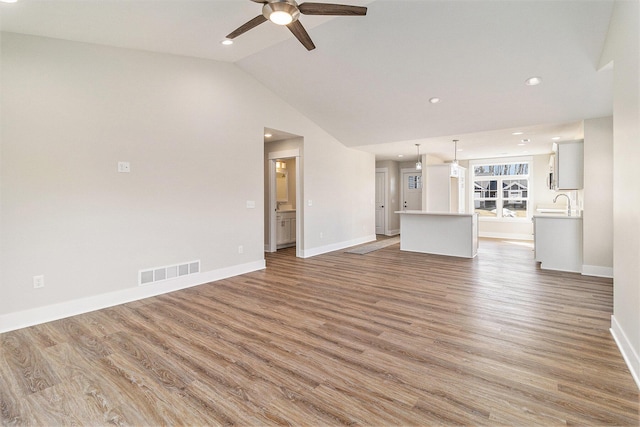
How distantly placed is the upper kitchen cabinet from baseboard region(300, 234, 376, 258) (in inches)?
172

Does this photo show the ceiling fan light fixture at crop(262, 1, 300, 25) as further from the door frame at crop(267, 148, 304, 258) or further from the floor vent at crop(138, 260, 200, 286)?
the door frame at crop(267, 148, 304, 258)

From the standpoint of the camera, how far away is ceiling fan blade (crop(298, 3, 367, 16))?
2529 mm

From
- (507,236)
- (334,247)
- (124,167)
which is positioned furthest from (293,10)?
(507,236)

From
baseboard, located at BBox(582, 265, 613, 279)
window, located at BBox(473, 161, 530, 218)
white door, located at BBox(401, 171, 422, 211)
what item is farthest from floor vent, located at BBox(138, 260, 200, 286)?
window, located at BBox(473, 161, 530, 218)

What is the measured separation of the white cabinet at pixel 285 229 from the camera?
7.34m

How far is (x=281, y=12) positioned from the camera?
2.47 metres

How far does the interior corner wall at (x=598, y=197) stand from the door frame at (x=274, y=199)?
482cm

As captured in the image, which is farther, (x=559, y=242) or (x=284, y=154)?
(x=284, y=154)

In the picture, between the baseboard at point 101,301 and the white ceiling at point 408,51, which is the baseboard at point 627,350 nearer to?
the white ceiling at point 408,51

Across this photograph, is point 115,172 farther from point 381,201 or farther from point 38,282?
point 381,201

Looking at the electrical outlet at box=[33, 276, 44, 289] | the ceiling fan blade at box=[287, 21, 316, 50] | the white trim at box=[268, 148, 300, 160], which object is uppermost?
the ceiling fan blade at box=[287, 21, 316, 50]

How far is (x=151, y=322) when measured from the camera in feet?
10.1

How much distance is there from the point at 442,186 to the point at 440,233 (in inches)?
80.1

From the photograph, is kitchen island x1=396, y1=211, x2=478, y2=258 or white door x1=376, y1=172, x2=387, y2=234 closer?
kitchen island x1=396, y1=211, x2=478, y2=258
